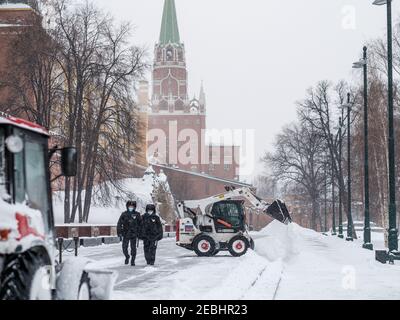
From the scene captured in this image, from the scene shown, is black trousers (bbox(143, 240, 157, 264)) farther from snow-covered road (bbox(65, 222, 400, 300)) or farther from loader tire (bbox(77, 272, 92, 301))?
loader tire (bbox(77, 272, 92, 301))

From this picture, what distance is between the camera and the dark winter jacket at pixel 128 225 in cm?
2156

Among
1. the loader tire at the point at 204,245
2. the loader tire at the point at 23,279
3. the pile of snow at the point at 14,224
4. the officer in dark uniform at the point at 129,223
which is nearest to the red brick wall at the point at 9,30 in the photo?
the loader tire at the point at 204,245

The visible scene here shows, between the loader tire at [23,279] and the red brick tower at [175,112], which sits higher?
the red brick tower at [175,112]

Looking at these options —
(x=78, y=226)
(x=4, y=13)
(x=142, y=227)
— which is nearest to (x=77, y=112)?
(x=78, y=226)

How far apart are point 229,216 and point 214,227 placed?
807 millimetres

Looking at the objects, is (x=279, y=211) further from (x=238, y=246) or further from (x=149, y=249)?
(x=149, y=249)

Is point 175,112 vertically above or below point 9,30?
above

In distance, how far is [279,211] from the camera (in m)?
31.3

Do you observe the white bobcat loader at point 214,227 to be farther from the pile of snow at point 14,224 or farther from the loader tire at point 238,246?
the pile of snow at point 14,224

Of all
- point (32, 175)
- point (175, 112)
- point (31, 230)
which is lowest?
point (31, 230)

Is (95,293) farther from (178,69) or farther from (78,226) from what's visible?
(178,69)

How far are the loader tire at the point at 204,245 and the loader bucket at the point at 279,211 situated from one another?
136 inches

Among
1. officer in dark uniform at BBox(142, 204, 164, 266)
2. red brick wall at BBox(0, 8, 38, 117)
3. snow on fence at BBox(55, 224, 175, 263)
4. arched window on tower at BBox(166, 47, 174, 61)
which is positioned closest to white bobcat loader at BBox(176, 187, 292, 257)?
snow on fence at BBox(55, 224, 175, 263)

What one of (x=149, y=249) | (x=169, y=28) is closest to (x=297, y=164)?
(x=149, y=249)
